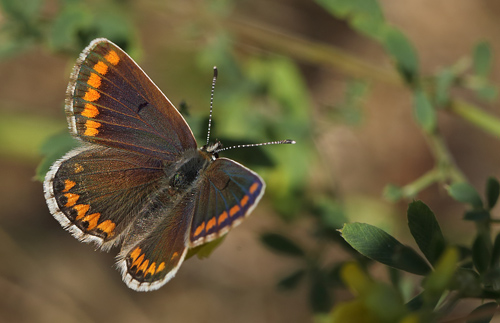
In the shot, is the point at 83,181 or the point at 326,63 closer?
the point at 83,181

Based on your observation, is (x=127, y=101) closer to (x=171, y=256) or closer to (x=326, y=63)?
(x=171, y=256)

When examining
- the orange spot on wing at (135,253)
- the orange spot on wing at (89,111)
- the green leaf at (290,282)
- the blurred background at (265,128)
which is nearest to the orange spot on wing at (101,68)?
the orange spot on wing at (89,111)

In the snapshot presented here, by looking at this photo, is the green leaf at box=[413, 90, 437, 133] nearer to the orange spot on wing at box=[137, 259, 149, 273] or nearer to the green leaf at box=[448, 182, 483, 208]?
the green leaf at box=[448, 182, 483, 208]

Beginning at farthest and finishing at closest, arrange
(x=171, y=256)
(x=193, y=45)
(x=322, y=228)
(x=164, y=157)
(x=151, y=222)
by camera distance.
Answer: (x=193, y=45) < (x=322, y=228) < (x=164, y=157) < (x=151, y=222) < (x=171, y=256)

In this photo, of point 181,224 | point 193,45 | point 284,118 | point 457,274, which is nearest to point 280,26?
point 193,45

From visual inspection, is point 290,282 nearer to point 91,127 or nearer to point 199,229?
point 199,229
